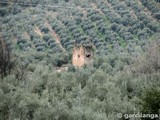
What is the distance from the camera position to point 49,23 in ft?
214

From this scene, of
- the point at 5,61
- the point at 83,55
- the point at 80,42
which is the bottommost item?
the point at 80,42

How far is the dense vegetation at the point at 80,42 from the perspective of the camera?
2336cm

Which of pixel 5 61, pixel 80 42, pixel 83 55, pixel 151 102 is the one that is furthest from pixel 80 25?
pixel 151 102

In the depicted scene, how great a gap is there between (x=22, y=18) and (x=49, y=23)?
18.8 ft

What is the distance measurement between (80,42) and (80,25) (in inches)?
290

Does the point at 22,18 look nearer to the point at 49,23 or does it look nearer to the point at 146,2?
the point at 49,23

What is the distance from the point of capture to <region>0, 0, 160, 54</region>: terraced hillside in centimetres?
5678

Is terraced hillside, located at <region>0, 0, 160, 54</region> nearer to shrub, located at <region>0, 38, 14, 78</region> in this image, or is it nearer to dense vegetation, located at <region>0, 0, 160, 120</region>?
dense vegetation, located at <region>0, 0, 160, 120</region>

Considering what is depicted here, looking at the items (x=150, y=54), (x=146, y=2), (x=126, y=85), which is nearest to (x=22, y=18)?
(x=146, y=2)

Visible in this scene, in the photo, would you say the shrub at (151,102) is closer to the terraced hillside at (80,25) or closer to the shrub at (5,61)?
the shrub at (5,61)

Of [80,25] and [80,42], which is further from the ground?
[80,25]

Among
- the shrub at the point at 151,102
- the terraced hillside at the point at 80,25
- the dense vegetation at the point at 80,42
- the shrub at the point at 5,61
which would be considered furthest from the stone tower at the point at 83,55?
the shrub at the point at 151,102

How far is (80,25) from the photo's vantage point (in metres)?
62.8

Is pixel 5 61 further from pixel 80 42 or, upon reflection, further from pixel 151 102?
pixel 80 42
